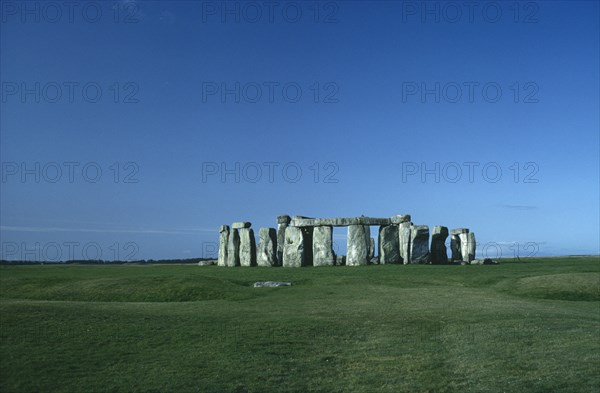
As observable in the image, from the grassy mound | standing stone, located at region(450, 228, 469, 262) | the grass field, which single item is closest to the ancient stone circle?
standing stone, located at region(450, 228, 469, 262)

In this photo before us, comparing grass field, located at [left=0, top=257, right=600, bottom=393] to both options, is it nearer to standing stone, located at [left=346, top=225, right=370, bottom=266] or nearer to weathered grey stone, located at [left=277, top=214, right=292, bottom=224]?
standing stone, located at [left=346, top=225, right=370, bottom=266]

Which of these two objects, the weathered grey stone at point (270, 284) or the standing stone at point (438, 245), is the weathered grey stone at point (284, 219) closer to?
the standing stone at point (438, 245)

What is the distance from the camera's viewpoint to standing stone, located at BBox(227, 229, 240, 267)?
37.5 metres

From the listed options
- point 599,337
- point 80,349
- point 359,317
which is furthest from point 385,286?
point 80,349

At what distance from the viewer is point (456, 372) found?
1229cm

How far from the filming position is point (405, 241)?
34.7 m

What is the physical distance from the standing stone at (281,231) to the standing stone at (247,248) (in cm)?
166

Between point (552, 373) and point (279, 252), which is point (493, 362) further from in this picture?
point (279, 252)

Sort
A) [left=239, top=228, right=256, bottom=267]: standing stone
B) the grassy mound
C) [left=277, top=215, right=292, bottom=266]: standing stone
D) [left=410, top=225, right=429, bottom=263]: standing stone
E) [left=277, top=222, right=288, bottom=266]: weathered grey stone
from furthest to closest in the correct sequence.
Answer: [left=277, top=215, right=292, bottom=266]: standing stone
[left=277, top=222, right=288, bottom=266]: weathered grey stone
[left=239, top=228, right=256, bottom=267]: standing stone
[left=410, top=225, right=429, bottom=263]: standing stone
the grassy mound

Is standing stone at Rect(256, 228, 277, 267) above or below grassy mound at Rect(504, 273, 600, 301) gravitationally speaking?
above

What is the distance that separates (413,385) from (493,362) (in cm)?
257

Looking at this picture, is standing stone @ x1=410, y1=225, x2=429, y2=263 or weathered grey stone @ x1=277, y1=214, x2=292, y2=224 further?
weathered grey stone @ x1=277, y1=214, x2=292, y2=224

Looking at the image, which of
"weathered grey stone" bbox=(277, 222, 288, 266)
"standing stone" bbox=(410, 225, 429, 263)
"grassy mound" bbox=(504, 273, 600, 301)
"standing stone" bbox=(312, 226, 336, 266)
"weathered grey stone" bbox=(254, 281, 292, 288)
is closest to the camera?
"grassy mound" bbox=(504, 273, 600, 301)

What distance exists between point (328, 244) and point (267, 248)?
12.4 feet
